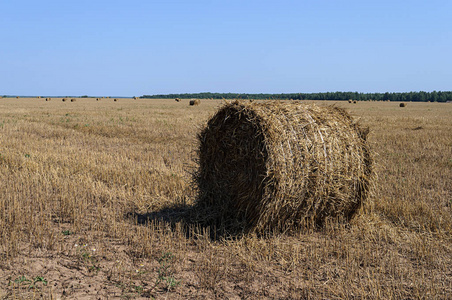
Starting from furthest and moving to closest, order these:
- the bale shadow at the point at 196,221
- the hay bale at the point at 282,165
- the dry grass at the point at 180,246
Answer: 1. the bale shadow at the point at 196,221
2. the hay bale at the point at 282,165
3. the dry grass at the point at 180,246

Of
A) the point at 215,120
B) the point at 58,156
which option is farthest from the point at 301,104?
the point at 58,156

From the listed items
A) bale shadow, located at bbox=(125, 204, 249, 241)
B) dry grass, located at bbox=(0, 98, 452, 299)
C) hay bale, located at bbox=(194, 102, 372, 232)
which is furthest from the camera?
bale shadow, located at bbox=(125, 204, 249, 241)

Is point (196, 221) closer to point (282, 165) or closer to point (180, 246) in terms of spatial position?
point (180, 246)

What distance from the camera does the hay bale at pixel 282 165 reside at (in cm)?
620

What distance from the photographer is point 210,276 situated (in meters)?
4.94

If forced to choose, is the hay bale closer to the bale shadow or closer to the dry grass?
the bale shadow

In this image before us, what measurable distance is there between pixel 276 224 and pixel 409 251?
2.00 metres

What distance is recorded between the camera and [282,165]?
20.0 feet

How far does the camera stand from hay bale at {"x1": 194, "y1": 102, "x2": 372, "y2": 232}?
6.20 metres

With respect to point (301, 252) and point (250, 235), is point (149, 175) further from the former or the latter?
point (301, 252)

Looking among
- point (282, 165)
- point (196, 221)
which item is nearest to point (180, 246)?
point (196, 221)

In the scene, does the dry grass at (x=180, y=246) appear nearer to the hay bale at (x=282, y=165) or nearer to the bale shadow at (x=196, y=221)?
the bale shadow at (x=196, y=221)

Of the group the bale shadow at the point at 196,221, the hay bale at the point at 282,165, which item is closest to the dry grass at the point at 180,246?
the bale shadow at the point at 196,221

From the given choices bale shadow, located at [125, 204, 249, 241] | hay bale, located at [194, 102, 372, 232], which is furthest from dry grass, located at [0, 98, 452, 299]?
hay bale, located at [194, 102, 372, 232]
